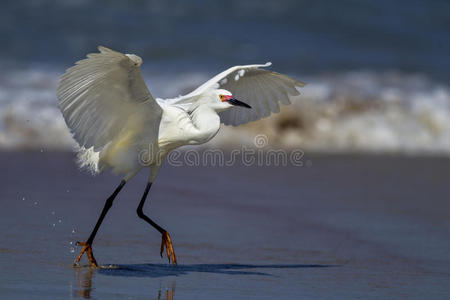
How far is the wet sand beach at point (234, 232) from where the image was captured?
16.2 feet

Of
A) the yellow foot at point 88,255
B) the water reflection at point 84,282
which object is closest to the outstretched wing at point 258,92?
the yellow foot at point 88,255

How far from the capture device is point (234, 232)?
674cm

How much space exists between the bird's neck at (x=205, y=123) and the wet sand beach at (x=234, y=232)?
98cm

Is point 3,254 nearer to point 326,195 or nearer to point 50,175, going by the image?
point 50,175

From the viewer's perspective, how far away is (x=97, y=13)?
65.2 ft

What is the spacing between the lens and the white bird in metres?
5.27

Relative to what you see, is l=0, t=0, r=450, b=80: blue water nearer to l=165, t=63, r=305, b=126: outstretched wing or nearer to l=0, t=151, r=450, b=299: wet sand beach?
l=0, t=151, r=450, b=299: wet sand beach

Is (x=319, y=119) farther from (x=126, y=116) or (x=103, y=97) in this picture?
(x=103, y=97)

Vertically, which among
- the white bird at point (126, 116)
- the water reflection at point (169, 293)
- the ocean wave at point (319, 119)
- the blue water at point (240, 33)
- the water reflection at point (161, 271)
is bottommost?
Answer: the water reflection at point (169, 293)

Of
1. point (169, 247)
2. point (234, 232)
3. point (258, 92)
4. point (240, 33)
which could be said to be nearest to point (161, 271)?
point (169, 247)

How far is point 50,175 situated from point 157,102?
3.69m

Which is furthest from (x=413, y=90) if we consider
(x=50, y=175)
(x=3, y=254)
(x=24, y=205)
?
(x=3, y=254)

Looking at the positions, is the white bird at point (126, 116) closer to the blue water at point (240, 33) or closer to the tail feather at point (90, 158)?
the tail feather at point (90, 158)
